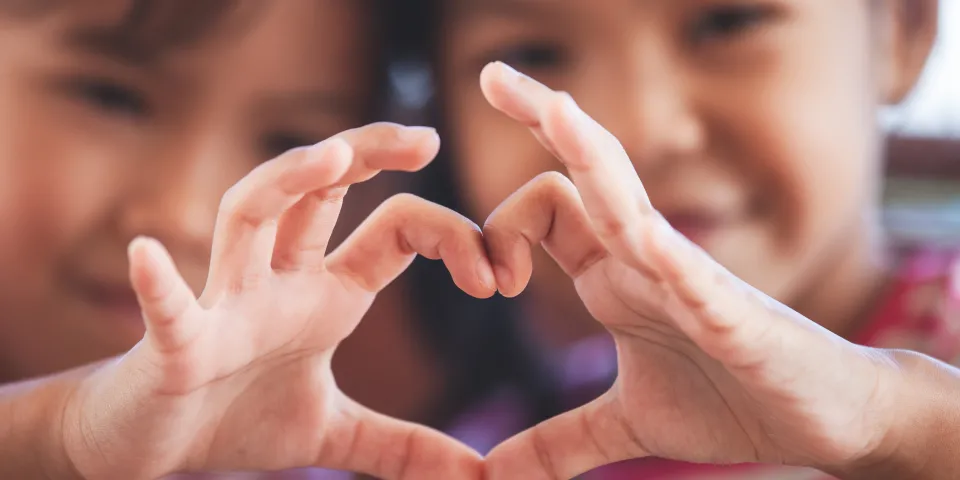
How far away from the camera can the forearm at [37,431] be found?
1.22 feet

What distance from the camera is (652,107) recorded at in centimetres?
58

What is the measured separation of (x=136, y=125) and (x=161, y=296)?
44 centimetres

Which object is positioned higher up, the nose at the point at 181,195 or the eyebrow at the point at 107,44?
the eyebrow at the point at 107,44

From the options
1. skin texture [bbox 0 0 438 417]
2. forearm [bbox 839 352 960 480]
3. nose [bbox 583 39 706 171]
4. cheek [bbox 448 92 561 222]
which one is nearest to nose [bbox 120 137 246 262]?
skin texture [bbox 0 0 438 417]

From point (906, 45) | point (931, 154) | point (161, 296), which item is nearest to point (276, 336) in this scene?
point (161, 296)

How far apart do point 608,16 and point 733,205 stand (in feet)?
0.64

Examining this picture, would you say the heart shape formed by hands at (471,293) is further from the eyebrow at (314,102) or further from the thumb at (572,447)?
the eyebrow at (314,102)

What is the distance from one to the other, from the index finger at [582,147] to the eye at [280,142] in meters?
0.42

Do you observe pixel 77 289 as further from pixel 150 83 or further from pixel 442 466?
pixel 442 466

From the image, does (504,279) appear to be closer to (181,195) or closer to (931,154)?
(181,195)

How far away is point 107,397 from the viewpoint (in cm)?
34

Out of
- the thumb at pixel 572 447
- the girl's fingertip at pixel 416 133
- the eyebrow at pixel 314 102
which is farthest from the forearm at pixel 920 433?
the eyebrow at pixel 314 102

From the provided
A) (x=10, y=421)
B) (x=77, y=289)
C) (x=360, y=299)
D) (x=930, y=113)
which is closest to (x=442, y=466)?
(x=360, y=299)

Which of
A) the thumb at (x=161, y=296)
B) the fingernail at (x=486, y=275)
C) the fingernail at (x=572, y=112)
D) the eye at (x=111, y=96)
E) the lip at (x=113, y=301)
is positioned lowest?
the lip at (x=113, y=301)
